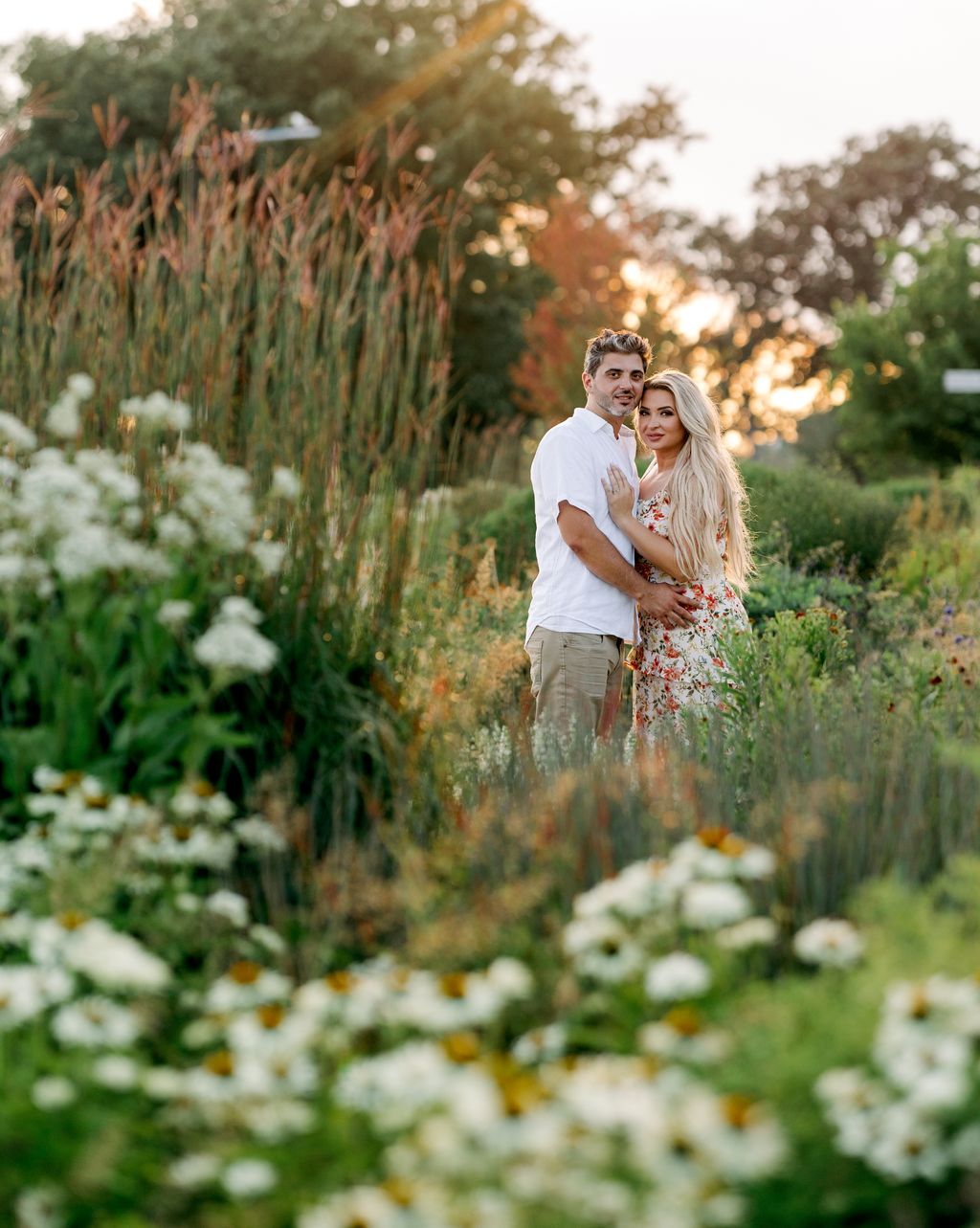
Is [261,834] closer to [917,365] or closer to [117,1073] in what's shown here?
[117,1073]

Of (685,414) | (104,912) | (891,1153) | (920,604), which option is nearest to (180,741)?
(104,912)

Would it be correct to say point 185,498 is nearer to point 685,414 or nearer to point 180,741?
point 180,741

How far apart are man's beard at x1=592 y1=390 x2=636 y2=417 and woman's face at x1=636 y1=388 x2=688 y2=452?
0.07 meters

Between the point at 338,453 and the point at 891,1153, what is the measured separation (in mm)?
2713

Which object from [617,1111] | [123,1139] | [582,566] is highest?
[582,566]

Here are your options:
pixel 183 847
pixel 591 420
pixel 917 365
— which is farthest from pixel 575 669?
pixel 917 365

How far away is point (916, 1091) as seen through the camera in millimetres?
1990

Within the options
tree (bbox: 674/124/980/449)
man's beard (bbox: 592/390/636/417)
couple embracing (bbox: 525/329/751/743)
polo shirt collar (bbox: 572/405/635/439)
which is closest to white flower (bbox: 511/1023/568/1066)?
couple embracing (bbox: 525/329/751/743)

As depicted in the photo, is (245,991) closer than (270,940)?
Yes

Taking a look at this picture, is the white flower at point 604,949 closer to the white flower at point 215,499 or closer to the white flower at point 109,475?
the white flower at point 215,499

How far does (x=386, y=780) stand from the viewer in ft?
12.5

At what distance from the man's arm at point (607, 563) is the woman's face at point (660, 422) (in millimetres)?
505

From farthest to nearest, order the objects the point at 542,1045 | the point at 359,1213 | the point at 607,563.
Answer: the point at 607,563 → the point at 542,1045 → the point at 359,1213

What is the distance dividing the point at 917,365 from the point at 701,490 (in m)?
18.7
